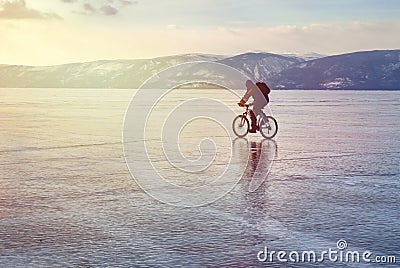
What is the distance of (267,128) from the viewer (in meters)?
20.4

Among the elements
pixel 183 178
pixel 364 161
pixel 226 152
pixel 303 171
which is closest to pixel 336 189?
pixel 303 171

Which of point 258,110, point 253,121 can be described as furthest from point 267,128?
point 258,110

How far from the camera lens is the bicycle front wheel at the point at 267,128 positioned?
20.4 meters

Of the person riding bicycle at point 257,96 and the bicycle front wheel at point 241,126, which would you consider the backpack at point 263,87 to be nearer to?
the person riding bicycle at point 257,96

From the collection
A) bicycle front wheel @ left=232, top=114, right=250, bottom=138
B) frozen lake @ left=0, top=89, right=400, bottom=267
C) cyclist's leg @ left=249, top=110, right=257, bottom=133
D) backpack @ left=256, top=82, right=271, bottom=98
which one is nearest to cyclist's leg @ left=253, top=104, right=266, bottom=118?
cyclist's leg @ left=249, top=110, right=257, bottom=133

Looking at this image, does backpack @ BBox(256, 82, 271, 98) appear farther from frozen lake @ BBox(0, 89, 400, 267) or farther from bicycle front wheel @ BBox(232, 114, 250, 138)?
frozen lake @ BBox(0, 89, 400, 267)

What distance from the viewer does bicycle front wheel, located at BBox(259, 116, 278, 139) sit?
2038 centimetres

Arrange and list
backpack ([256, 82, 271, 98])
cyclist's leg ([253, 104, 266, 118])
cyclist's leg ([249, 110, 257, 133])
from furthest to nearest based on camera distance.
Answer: cyclist's leg ([249, 110, 257, 133]) → cyclist's leg ([253, 104, 266, 118]) → backpack ([256, 82, 271, 98])

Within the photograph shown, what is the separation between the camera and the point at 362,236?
274 inches

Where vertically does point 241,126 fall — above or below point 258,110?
below

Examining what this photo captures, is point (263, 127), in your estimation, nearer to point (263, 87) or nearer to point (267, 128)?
point (267, 128)

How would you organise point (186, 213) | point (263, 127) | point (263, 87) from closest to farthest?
→ 1. point (186, 213)
2. point (263, 87)
3. point (263, 127)

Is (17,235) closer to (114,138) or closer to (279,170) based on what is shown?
(279,170)

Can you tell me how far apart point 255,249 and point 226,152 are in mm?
9855
